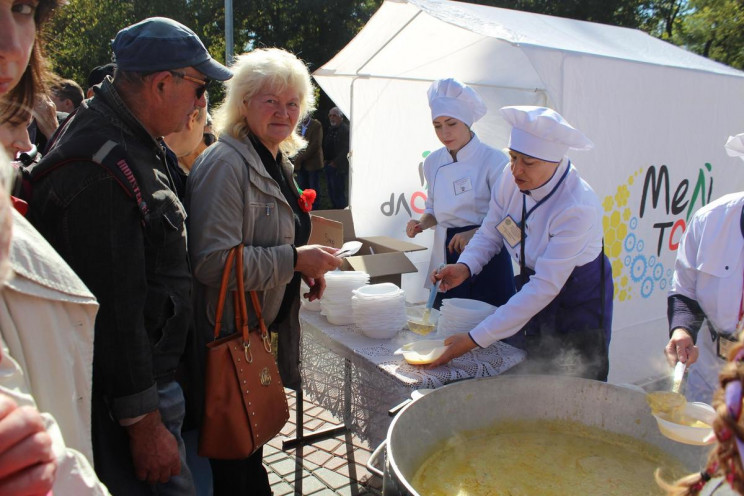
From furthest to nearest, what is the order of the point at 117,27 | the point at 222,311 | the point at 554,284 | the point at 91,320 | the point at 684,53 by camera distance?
the point at 117,27 → the point at 684,53 → the point at 554,284 → the point at 222,311 → the point at 91,320

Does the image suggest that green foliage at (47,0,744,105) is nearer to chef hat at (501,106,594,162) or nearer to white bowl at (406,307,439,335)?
white bowl at (406,307,439,335)

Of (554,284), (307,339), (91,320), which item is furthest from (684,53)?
(91,320)

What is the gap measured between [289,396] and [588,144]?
2577 mm

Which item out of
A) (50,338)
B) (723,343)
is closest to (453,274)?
(723,343)

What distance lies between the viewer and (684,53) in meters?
4.80

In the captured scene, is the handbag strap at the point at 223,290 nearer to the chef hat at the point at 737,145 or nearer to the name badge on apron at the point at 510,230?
the name badge on apron at the point at 510,230

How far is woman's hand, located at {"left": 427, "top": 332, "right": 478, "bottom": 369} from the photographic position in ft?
6.48

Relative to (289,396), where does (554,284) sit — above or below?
above

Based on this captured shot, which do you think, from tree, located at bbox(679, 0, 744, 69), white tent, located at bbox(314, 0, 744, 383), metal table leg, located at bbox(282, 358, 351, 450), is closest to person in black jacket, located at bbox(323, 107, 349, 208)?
white tent, located at bbox(314, 0, 744, 383)

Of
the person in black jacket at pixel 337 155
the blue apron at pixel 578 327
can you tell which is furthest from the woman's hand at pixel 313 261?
the person in black jacket at pixel 337 155

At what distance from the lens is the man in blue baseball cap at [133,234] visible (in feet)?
4.18

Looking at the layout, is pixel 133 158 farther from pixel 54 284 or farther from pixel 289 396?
pixel 289 396

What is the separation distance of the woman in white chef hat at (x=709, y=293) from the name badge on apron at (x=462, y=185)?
1383mm

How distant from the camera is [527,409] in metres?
1.73
